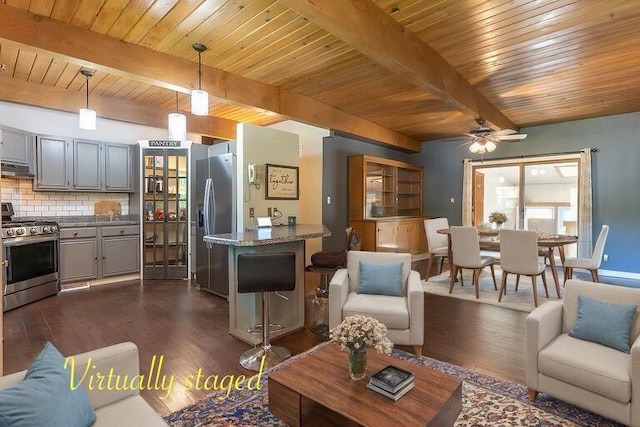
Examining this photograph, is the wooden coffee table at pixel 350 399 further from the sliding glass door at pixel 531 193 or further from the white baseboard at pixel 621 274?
the white baseboard at pixel 621 274

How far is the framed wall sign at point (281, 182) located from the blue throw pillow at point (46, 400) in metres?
2.98

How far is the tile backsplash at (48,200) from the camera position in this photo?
4.59 metres

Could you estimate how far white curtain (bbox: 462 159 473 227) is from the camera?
721 cm

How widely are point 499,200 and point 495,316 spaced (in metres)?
4.27

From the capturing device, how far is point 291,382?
1675 mm

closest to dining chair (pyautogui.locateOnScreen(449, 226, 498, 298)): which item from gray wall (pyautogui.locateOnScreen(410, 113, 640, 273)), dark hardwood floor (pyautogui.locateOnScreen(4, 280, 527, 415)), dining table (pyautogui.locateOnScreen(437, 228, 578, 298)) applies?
dining table (pyautogui.locateOnScreen(437, 228, 578, 298))

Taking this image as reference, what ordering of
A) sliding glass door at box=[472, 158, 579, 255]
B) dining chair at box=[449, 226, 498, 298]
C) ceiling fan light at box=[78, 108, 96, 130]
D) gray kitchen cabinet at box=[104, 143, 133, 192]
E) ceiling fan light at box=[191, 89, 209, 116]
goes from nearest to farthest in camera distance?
ceiling fan light at box=[191, 89, 209, 116] < ceiling fan light at box=[78, 108, 96, 130] < dining chair at box=[449, 226, 498, 298] < gray kitchen cabinet at box=[104, 143, 133, 192] < sliding glass door at box=[472, 158, 579, 255]

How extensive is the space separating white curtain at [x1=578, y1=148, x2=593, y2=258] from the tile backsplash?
784 cm

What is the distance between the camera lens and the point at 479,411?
1997mm

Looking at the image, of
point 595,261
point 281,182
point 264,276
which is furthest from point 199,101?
point 595,261

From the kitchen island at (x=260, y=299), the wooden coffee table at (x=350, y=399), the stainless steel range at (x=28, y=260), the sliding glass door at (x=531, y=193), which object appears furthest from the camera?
the sliding glass door at (x=531, y=193)

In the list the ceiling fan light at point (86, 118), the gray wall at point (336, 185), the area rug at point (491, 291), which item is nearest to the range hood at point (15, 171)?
the ceiling fan light at point (86, 118)

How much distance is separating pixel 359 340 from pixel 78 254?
4.84 metres

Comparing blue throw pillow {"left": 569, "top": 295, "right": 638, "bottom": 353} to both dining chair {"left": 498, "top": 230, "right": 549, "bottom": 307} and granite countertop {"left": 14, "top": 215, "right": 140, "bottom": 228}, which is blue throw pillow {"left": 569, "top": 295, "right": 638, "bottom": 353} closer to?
dining chair {"left": 498, "top": 230, "right": 549, "bottom": 307}
